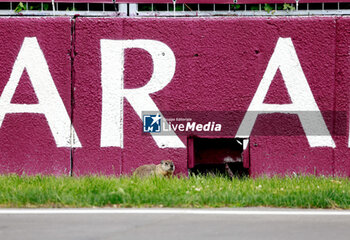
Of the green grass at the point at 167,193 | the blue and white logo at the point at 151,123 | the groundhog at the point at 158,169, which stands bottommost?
the groundhog at the point at 158,169

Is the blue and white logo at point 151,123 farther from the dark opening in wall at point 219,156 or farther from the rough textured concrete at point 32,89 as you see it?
the rough textured concrete at point 32,89

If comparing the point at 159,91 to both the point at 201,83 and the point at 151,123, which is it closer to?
the point at 151,123

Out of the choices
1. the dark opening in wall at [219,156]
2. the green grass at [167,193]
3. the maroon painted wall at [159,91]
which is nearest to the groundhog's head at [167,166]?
the maroon painted wall at [159,91]

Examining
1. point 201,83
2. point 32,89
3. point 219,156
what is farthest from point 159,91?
point 32,89

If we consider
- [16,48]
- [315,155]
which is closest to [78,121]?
[16,48]

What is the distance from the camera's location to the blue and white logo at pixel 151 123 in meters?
7.16

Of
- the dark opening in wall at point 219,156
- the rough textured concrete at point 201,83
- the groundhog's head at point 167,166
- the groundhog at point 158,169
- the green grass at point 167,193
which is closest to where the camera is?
the green grass at point 167,193

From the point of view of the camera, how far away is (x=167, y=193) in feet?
Result: 18.4

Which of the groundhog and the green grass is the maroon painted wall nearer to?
the groundhog

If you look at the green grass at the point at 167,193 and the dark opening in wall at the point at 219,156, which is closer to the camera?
the green grass at the point at 167,193

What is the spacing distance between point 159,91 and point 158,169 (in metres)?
1.06

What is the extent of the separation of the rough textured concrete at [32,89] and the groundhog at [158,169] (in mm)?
1010

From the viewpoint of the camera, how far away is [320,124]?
7.11 meters

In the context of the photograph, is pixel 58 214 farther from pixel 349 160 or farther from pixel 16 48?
pixel 349 160
